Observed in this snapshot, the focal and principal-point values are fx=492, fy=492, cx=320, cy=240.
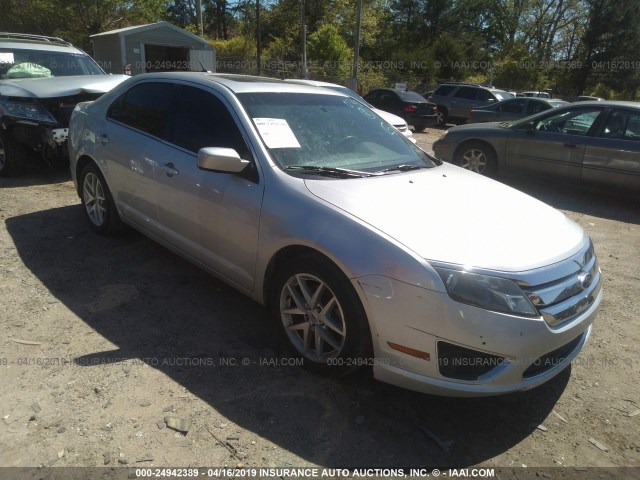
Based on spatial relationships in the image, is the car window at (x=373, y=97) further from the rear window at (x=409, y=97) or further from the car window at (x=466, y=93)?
the car window at (x=466, y=93)

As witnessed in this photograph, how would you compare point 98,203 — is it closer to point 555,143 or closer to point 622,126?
point 555,143

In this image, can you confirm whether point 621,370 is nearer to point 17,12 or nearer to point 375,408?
point 375,408

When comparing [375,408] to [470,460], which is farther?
[375,408]

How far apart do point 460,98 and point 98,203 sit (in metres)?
16.6

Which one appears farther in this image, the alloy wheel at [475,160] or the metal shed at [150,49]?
the metal shed at [150,49]

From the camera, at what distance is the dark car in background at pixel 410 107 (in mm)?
16750

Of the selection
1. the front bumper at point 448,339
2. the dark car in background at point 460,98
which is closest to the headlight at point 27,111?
the front bumper at point 448,339

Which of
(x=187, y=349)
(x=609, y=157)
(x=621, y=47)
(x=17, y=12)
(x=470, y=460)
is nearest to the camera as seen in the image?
(x=470, y=460)

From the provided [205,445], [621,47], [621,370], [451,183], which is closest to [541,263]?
[451,183]

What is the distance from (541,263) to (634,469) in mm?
1079

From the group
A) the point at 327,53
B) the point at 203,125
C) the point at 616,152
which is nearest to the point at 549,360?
the point at 203,125

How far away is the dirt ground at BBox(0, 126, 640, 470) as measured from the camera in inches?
93.1

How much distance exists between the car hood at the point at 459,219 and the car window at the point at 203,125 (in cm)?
74

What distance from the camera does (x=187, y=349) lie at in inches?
123
